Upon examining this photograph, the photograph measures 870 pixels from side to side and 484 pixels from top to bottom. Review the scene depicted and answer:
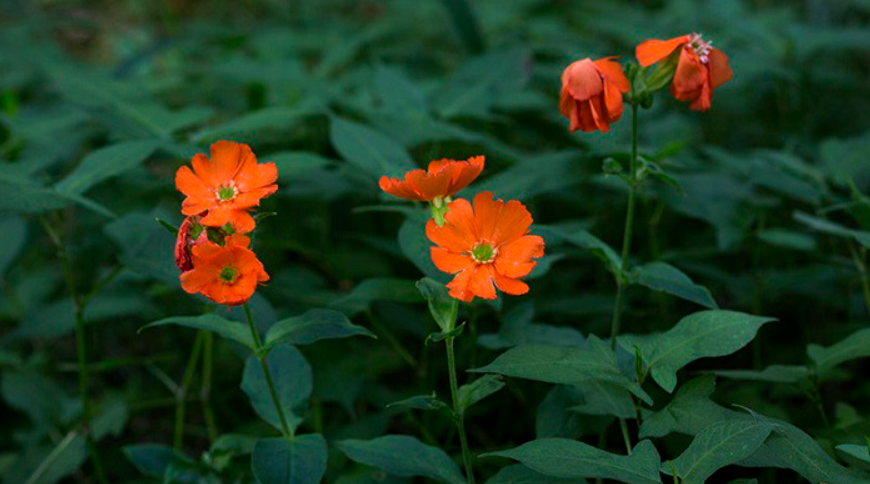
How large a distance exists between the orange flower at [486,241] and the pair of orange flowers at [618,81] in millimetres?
174

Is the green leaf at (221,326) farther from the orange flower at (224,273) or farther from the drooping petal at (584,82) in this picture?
the drooping petal at (584,82)

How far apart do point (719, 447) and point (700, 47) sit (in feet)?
1.92

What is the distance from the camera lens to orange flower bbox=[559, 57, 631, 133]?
44.1 inches

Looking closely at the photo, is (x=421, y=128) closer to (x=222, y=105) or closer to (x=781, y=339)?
(x=781, y=339)

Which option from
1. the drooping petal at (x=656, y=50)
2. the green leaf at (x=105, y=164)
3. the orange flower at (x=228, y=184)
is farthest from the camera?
the green leaf at (x=105, y=164)

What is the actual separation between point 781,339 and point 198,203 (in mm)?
1545

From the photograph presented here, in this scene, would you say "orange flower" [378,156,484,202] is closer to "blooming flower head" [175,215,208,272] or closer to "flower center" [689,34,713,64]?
"blooming flower head" [175,215,208,272]

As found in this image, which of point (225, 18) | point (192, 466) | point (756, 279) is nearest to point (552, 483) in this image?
point (192, 466)

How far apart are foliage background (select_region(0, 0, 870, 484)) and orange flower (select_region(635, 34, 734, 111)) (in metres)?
0.32

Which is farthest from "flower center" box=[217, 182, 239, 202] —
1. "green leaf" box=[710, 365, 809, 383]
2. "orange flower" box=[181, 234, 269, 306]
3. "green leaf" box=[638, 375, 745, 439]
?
"green leaf" box=[710, 365, 809, 383]

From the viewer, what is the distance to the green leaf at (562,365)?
3.45 ft

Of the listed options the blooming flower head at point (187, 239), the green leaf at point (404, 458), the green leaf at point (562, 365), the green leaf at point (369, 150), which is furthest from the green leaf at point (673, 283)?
the blooming flower head at point (187, 239)

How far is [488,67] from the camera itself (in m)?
2.31

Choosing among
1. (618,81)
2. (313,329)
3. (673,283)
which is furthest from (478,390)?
(618,81)
